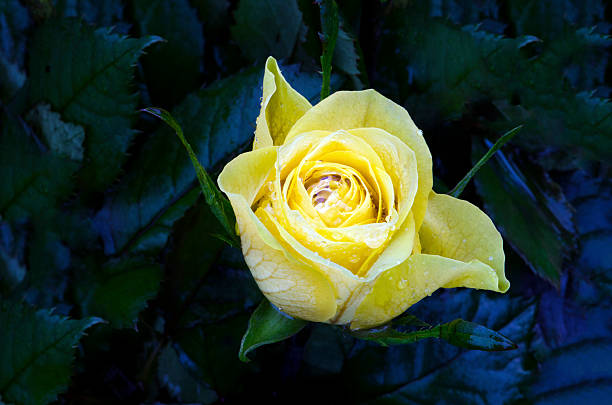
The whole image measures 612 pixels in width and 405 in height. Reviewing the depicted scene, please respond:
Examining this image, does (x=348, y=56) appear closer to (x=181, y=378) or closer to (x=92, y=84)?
(x=92, y=84)

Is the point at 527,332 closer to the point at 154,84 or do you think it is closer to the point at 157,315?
the point at 157,315

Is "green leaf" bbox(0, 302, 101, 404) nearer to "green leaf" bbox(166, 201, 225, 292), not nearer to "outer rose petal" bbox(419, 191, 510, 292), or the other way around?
"green leaf" bbox(166, 201, 225, 292)

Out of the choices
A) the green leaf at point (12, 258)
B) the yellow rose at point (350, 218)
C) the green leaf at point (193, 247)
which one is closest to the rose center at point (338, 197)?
the yellow rose at point (350, 218)

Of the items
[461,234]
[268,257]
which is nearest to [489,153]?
[461,234]

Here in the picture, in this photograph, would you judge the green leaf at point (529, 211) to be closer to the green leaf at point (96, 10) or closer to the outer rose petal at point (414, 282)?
the outer rose petal at point (414, 282)

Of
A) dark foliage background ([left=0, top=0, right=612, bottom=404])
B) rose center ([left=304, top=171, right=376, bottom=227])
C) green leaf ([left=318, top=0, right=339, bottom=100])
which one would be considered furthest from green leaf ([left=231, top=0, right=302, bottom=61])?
rose center ([left=304, top=171, right=376, bottom=227])
